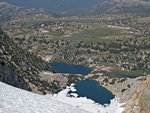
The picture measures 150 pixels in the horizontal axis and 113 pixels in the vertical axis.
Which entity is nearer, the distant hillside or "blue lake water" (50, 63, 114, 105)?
the distant hillside

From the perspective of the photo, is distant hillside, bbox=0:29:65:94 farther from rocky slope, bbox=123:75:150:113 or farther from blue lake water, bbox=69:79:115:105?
rocky slope, bbox=123:75:150:113

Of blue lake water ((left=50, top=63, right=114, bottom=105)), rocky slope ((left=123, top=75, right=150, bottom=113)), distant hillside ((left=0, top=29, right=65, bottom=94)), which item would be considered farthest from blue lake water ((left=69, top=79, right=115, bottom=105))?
rocky slope ((left=123, top=75, right=150, bottom=113))

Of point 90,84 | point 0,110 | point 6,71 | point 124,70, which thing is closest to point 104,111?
point 6,71

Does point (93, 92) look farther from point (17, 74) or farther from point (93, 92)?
point (17, 74)

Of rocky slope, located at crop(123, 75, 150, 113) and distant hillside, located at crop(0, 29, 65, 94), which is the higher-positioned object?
rocky slope, located at crop(123, 75, 150, 113)

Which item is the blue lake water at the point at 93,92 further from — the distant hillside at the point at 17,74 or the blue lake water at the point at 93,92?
the distant hillside at the point at 17,74

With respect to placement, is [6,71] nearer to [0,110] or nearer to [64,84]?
[0,110]
